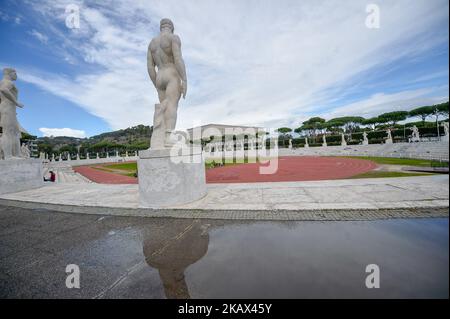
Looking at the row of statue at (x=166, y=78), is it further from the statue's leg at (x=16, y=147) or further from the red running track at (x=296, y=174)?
the statue's leg at (x=16, y=147)

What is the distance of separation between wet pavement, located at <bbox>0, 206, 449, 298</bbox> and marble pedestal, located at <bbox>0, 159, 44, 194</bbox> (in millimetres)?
7542

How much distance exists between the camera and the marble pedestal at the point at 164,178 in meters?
4.84

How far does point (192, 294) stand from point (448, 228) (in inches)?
84.8

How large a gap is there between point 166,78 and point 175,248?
437cm

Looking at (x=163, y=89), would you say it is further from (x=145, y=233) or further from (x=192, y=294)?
(x=192, y=294)

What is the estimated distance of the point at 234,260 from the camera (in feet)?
7.70

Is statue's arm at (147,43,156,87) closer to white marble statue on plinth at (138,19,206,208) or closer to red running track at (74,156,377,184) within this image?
white marble statue on plinth at (138,19,206,208)

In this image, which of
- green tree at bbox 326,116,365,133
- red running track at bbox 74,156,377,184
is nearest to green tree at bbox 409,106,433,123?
green tree at bbox 326,116,365,133

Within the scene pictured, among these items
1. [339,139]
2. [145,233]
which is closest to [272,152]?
[339,139]

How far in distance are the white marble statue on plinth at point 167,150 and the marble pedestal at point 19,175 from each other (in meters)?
8.40

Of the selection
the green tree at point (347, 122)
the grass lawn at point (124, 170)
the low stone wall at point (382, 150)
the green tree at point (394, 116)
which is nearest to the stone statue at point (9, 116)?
the grass lawn at point (124, 170)

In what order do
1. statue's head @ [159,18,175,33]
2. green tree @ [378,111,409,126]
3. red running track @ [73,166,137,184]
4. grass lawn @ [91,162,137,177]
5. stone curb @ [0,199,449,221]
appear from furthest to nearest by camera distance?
green tree @ [378,111,409,126] → grass lawn @ [91,162,137,177] → red running track @ [73,166,137,184] → statue's head @ [159,18,175,33] → stone curb @ [0,199,449,221]

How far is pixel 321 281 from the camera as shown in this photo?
6.03ft

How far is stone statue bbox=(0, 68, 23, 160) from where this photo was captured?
8.36 meters
